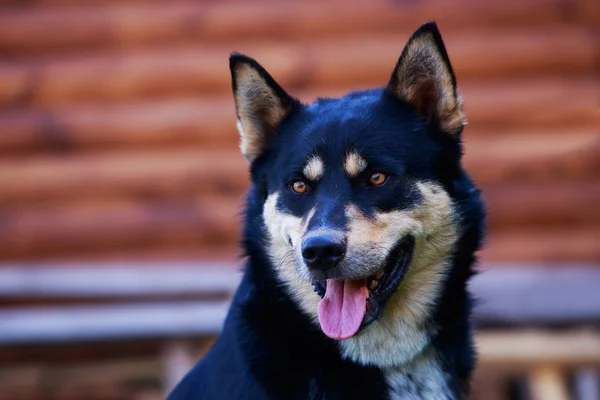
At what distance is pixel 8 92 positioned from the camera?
21.5 feet

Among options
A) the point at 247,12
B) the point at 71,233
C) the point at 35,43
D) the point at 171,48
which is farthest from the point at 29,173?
the point at 247,12

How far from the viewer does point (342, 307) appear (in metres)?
2.92

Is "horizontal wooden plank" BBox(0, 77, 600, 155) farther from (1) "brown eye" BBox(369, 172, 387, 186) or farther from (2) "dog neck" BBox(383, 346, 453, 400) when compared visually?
(2) "dog neck" BBox(383, 346, 453, 400)

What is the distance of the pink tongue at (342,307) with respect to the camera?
112 inches

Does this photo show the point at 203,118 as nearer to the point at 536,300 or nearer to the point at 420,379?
the point at 536,300

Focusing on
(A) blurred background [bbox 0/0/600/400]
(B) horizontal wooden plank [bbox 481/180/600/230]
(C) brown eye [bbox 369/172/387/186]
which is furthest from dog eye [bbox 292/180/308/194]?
(B) horizontal wooden plank [bbox 481/180/600/230]

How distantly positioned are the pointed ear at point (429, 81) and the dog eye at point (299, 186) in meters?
0.51

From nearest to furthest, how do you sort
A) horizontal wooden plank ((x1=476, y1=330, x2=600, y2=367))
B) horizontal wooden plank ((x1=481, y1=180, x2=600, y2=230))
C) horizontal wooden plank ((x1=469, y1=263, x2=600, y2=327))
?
horizontal wooden plank ((x1=476, y1=330, x2=600, y2=367)) < horizontal wooden plank ((x1=469, y1=263, x2=600, y2=327)) < horizontal wooden plank ((x1=481, y1=180, x2=600, y2=230))

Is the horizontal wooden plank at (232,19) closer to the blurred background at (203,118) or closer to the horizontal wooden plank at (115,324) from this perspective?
the blurred background at (203,118)

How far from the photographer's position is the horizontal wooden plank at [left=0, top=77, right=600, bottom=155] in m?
6.46

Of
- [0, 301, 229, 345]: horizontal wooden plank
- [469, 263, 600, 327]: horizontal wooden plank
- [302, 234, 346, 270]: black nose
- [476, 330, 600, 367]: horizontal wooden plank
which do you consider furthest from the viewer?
[0, 301, 229, 345]: horizontal wooden plank

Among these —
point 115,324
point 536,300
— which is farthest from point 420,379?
point 115,324

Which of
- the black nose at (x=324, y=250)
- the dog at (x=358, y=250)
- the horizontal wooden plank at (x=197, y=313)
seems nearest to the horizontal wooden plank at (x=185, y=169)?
the horizontal wooden plank at (x=197, y=313)

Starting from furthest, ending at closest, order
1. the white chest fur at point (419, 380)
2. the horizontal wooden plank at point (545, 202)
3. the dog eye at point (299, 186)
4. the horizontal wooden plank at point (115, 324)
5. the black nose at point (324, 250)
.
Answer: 1. the horizontal wooden plank at point (545, 202)
2. the horizontal wooden plank at point (115, 324)
3. the dog eye at point (299, 186)
4. the white chest fur at point (419, 380)
5. the black nose at point (324, 250)
